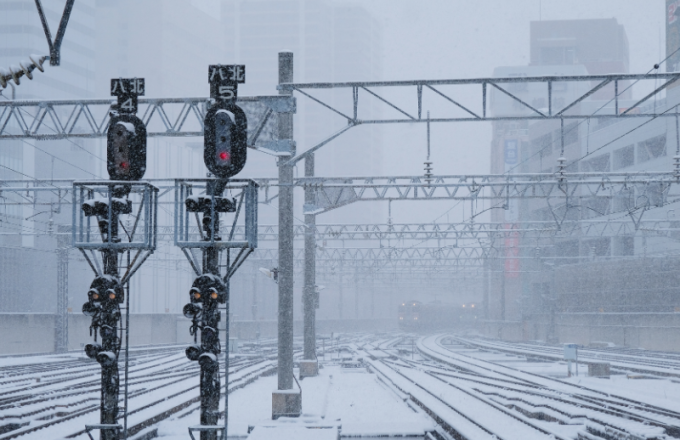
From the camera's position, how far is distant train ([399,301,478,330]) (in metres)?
80.4

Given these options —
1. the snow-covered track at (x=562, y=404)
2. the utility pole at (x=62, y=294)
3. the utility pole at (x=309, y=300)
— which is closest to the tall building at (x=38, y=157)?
the utility pole at (x=62, y=294)

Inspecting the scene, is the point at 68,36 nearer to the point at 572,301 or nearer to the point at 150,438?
the point at 572,301

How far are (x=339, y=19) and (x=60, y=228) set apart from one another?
14374cm

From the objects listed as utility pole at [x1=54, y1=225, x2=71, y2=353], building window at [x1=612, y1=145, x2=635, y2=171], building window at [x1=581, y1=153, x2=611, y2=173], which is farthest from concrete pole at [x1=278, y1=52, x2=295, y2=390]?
building window at [x1=581, y1=153, x2=611, y2=173]

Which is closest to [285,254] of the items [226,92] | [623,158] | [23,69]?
[23,69]

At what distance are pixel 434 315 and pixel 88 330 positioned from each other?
39.1 meters

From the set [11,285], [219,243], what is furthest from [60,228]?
[219,243]

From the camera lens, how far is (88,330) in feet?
181

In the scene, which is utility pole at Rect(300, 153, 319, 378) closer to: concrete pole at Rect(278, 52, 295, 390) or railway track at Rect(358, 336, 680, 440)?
railway track at Rect(358, 336, 680, 440)

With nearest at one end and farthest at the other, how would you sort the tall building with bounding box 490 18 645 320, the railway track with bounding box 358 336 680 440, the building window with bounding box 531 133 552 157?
the railway track with bounding box 358 336 680 440 → the tall building with bounding box 490 18 645 320 → the building window with bounding box 531 133 552 157

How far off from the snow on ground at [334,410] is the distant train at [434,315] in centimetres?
5358

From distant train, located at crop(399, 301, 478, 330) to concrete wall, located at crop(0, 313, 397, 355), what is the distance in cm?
884

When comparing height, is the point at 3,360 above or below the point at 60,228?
below

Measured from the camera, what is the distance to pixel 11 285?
2244 inches
